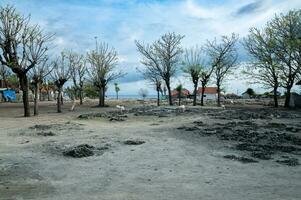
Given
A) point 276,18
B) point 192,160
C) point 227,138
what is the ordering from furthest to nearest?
point 276,18 < point 227,138 < point 192,160

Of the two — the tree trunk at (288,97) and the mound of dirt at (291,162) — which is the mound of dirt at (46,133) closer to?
the mound of dirt at (291,162)

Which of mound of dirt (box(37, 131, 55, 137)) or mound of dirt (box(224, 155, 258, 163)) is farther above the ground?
mound of dirt (box(37, 131, 55, 137))

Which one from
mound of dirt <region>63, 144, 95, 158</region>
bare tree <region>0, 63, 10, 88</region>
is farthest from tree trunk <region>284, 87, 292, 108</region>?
bare tree <region>0, 63, 10, 88</region>

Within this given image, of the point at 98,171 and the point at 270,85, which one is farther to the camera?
the point at 270,85

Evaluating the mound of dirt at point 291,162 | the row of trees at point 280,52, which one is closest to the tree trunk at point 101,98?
the row of trees at point 280,52

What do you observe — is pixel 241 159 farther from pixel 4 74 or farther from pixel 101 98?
pixel 4 74

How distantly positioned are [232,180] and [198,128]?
10.3m

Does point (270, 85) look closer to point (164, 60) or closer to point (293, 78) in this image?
point (293, 78)

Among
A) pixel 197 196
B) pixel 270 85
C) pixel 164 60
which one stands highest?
pixel 164 60

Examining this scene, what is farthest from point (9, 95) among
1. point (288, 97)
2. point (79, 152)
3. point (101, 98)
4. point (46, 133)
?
point (79, 152)

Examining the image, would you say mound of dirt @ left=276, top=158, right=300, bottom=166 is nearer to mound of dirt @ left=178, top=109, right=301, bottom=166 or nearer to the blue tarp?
mound of dirt @ left=178, top=109, right=301, bottom=166

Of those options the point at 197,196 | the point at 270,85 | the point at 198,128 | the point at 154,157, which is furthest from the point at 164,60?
the point at 197,196

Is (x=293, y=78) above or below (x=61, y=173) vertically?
above

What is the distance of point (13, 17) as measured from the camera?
31.0 m
